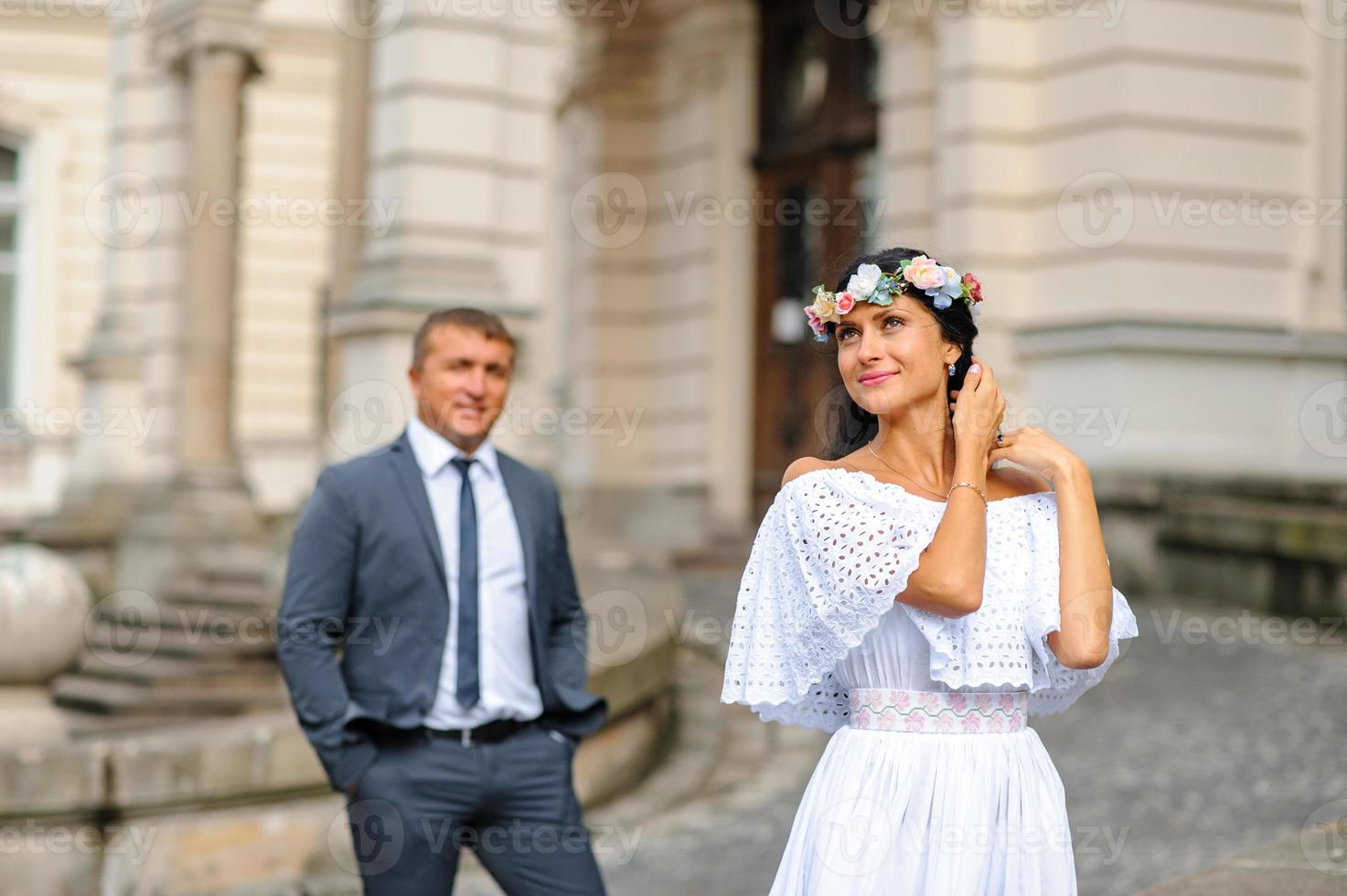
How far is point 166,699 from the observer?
9234mm

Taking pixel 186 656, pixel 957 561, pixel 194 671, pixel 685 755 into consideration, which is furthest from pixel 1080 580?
pixel 186 656

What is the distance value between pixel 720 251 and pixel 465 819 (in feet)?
34.4

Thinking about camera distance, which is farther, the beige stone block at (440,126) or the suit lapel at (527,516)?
the beige stone block at (440,126)

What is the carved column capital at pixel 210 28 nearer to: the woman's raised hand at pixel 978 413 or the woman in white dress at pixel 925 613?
the woman in white dress at pixel 925 613

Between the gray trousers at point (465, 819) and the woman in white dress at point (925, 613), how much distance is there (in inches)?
38.7

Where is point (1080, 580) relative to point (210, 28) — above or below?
below

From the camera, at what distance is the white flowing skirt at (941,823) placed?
104 inches

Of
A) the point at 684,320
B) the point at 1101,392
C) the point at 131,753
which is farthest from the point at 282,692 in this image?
the point at 684,320

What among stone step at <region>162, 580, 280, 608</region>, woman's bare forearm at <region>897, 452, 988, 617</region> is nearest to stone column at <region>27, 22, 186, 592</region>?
stone step at <region>162, 580, 280, 608</region>

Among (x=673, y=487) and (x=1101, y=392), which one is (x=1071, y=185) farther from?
(x=673, y=487)

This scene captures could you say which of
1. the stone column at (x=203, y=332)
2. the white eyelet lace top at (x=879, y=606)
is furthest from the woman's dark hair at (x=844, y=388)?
the stone column at (x=203, y=332)

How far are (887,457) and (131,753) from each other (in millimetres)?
3643

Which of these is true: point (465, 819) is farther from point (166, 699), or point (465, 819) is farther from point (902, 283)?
point (166, 699)

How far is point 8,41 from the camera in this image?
2114 cm
